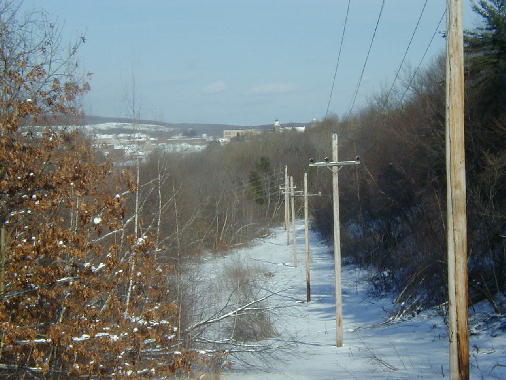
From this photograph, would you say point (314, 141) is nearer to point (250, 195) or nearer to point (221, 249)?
point (250, 195)

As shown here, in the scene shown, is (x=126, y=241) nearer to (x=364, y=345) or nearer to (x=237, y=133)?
(x=364, y=345)

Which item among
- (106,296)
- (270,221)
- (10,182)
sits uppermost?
(10,182)

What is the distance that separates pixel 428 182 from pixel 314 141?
1815 inches

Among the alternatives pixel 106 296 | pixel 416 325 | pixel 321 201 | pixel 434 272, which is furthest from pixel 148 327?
pixel 321 201

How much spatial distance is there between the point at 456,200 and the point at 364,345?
14487mm

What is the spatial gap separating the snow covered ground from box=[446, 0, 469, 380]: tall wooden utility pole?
227 inches

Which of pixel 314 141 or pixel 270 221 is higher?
pixel 314 141

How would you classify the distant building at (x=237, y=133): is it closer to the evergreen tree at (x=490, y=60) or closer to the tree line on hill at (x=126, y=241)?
the tree line on hill at (x=126, y=241)

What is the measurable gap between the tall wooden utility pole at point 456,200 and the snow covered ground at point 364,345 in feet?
18.9

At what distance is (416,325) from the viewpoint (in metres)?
23.1

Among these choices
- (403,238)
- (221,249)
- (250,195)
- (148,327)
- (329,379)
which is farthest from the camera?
(250,195)

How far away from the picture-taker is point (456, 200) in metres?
8.57

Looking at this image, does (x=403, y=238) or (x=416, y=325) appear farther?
(x=403, y=238)

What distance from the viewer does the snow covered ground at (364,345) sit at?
16.3 meters
